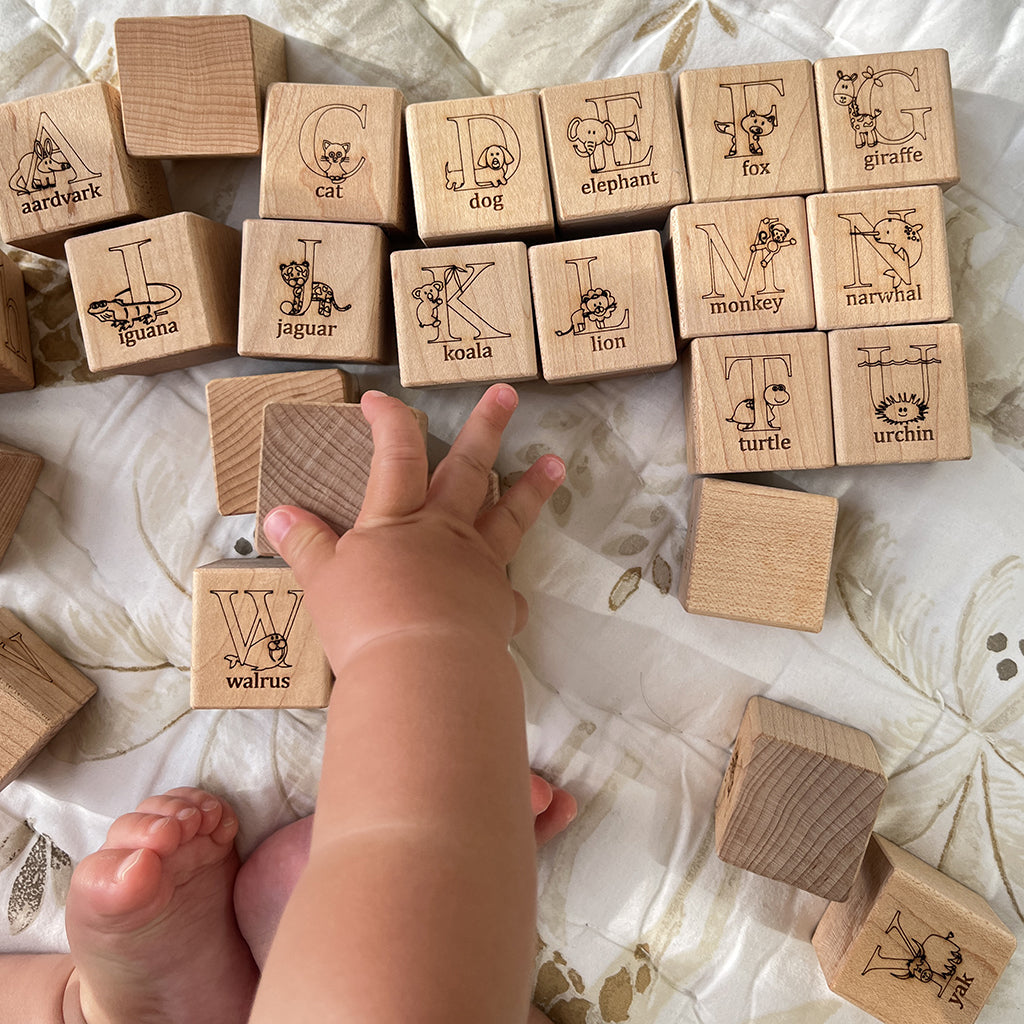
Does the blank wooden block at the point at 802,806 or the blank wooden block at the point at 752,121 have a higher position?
the blank wooden block at the point at 752,121

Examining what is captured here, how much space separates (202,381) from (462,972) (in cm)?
62

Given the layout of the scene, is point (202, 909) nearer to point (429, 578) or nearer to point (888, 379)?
point (429, 578)

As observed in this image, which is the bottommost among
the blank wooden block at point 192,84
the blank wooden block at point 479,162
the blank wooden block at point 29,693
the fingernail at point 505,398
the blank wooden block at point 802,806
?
the blank wooden block at point 802,806

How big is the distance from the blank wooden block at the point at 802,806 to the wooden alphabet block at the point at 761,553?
114mm

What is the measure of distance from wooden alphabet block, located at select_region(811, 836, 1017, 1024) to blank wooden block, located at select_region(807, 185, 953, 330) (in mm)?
526

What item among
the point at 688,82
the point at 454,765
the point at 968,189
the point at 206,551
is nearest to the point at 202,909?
the point at 206,551

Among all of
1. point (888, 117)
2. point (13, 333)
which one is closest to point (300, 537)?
point (13, 333)

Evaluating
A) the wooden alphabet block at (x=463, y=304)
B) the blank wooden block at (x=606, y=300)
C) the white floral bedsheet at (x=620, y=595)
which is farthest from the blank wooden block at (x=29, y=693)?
the blank wooden block at (x=606, y=300)

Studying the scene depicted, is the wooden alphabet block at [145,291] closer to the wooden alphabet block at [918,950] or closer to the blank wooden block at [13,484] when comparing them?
the blank wooden block at [13,484]

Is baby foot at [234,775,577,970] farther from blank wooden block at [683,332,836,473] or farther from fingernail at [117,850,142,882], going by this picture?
blank wooden block at [683,332,836,473]

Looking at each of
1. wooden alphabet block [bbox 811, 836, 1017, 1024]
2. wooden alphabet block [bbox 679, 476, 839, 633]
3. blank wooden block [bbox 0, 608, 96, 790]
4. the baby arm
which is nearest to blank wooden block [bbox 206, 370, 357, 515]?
the baby arm

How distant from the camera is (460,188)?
0.69m

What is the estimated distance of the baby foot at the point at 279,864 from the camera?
29.8 inches

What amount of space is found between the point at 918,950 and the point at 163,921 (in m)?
0.73
